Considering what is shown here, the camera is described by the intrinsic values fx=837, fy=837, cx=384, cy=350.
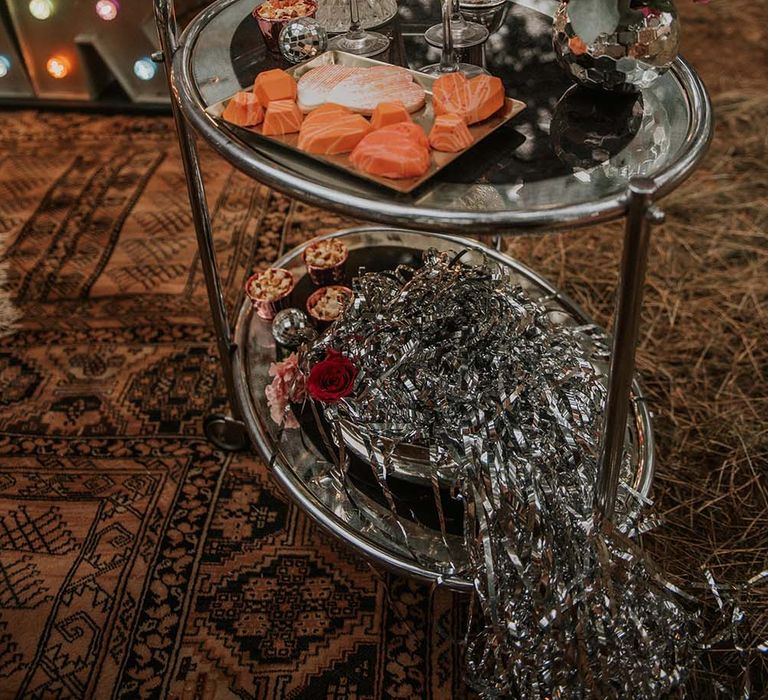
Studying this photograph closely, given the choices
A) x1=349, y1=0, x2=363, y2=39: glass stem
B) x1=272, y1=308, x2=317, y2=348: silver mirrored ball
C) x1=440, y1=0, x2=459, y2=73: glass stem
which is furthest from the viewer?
x1=272, y1=308, x2=317, y2=348: silver mirrored ball

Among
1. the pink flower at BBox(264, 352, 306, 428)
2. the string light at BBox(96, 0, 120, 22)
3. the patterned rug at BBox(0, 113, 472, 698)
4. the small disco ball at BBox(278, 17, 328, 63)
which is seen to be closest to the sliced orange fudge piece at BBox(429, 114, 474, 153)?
the small disco ball at BBox(278, 17, 328, 63)

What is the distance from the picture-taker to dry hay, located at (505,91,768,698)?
111 centimetres

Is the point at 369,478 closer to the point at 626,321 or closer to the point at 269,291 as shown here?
the point at 269,291

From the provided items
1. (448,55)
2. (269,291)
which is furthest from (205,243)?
(448,55)

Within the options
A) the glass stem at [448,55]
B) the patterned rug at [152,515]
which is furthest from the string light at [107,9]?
the glass stem at [448,55]

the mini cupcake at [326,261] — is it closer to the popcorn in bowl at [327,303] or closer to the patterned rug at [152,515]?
the popcorn in bowl at [327,303]

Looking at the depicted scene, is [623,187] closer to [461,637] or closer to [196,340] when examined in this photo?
[461,637]

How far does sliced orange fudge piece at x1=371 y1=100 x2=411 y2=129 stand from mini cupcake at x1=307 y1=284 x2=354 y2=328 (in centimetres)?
39

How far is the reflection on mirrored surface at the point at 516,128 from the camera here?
76 cm

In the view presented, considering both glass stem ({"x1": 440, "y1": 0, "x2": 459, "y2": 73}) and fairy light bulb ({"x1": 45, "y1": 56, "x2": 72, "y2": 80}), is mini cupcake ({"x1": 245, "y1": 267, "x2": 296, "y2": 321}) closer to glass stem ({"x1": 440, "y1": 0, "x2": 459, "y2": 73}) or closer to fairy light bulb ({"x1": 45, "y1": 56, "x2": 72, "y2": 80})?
glass stem ({"x1": 440, "y1": 0, "x2": 459, "y2": 73})

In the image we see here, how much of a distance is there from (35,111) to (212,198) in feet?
2.10

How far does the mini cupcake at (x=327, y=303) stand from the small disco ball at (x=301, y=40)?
342 millimetres

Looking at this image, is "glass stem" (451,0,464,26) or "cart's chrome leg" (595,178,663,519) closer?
"cart's chrome leg" (595,178,663,519)

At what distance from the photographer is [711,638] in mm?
992
